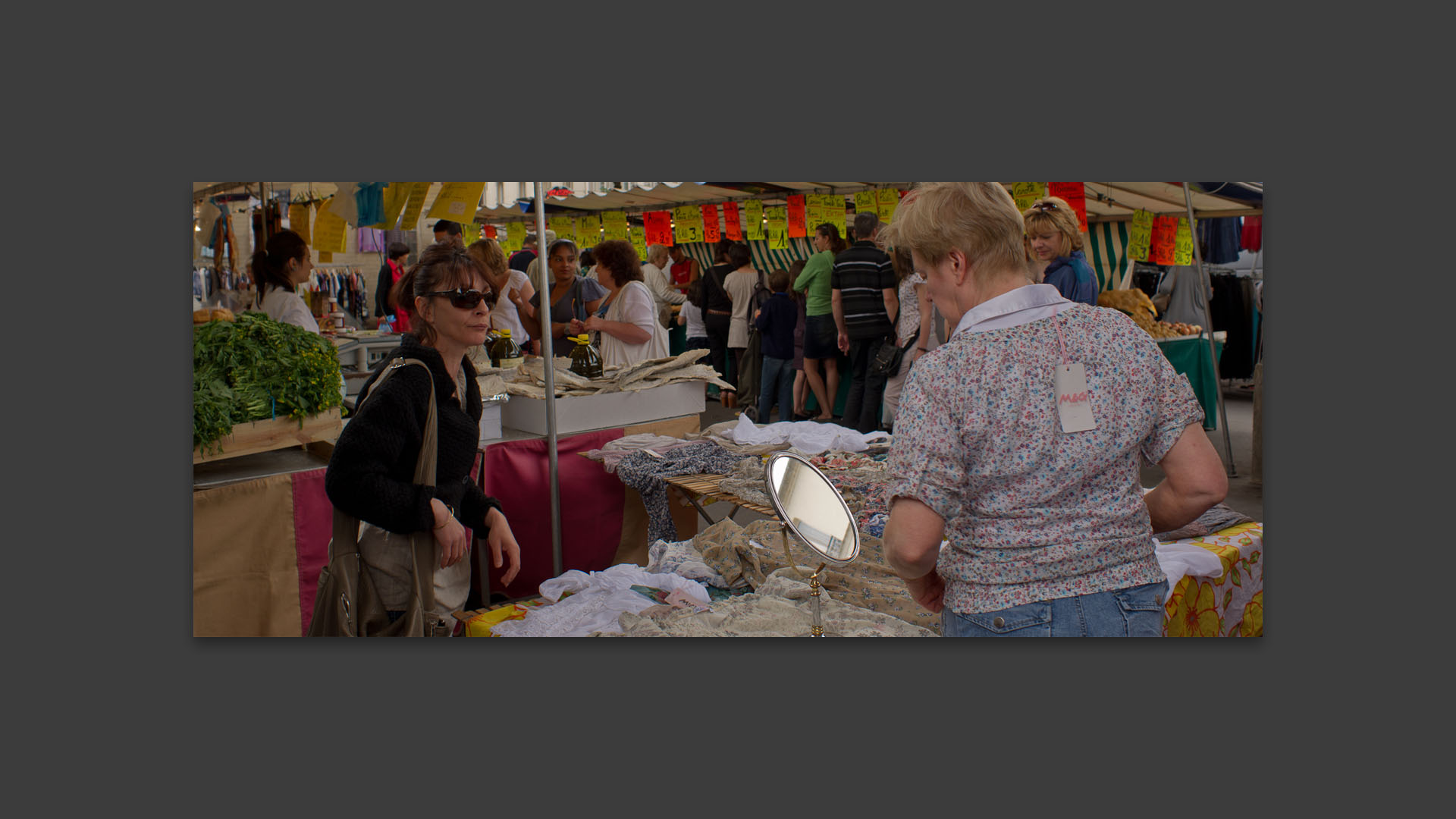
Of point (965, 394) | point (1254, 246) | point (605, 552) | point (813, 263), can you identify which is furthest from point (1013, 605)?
point (813, 263)

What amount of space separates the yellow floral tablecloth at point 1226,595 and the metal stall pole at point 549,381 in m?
1.62

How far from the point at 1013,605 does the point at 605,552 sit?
69.7 inches

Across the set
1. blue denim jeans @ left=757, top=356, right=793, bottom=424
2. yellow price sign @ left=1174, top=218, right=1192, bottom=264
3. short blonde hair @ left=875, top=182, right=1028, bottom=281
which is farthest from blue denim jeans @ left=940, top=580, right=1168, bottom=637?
blue denim jeans @ left=757, top=356, right=793, bottom=424

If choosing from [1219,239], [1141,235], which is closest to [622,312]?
[1219,239]

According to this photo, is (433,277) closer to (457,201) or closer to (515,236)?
(457,201)

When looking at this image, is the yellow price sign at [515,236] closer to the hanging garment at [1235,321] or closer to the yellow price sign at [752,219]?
the yellow price sign at [752,219]

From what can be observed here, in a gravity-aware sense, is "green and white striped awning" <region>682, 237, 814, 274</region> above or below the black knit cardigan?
above

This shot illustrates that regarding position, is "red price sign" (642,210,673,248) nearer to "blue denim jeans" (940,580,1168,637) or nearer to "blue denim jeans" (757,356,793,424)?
"blue denim jeans" (757,356,793,424)

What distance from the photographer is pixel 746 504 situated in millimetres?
3090

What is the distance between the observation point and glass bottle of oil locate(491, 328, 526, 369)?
10.3 feet

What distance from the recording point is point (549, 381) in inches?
121

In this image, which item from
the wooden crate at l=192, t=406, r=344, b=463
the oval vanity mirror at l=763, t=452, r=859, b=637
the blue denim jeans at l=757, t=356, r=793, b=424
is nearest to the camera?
the oval vanity mirror at l=763, t=452, r=859, b=637

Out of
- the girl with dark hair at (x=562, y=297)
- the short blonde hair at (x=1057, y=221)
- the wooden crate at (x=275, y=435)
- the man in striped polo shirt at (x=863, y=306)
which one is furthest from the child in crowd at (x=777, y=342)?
the wooden crate at (x=275, y=435)

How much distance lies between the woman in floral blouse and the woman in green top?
2.49 metres
